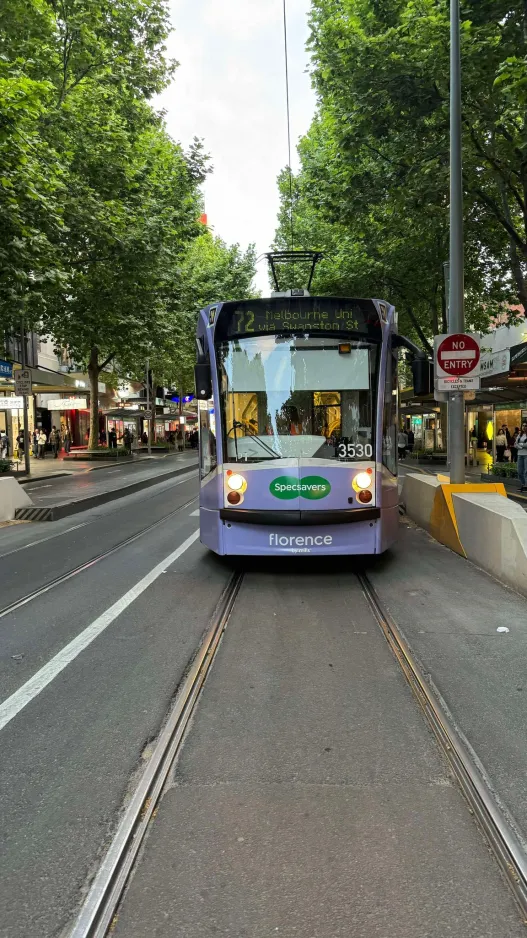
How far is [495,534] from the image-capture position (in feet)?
25.1

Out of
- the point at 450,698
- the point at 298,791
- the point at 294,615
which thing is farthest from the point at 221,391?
the point at 298,791

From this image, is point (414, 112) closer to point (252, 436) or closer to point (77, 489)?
point (252, 436)

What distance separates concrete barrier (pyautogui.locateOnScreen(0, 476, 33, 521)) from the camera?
1351cm

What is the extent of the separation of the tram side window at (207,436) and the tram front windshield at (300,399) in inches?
9.0

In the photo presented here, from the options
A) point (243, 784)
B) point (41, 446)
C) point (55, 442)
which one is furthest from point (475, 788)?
point (55, 442)

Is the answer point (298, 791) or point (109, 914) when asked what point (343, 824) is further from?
point (109, 914)

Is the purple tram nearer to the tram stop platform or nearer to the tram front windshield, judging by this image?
the tram front windshield

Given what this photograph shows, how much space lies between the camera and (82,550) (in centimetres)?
985

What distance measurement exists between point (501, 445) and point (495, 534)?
23989 mm

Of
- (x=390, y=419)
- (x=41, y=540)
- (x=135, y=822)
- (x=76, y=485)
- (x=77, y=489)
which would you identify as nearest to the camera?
(x=135, y=822)

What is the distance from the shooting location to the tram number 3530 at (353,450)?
286 inches

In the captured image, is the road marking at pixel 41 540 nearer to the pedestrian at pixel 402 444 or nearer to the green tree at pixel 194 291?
the pedestrian at pixel 402 444

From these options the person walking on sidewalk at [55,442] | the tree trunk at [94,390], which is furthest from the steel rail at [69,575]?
the person walking on sidewalk at [55,442]

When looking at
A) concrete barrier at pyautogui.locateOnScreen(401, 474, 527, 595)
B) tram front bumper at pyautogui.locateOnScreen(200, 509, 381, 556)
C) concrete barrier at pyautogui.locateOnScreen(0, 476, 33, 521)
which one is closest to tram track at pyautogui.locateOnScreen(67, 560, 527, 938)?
tram front bumper at pyautogui.locateOnScreen(200, 509, 381, 556)
